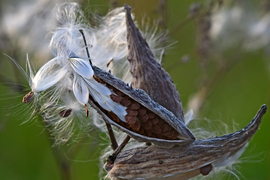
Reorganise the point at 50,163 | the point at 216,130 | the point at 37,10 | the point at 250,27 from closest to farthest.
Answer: the point at 216,130, the point at 37,10, the point at 250,27, the point at 50,163

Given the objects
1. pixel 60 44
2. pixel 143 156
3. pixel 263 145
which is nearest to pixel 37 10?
pixel 60 44

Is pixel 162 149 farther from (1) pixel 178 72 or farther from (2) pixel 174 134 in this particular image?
(1) pixel 178 72

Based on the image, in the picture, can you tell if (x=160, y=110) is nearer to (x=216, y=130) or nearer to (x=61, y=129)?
Answer: (x=61, y=129)

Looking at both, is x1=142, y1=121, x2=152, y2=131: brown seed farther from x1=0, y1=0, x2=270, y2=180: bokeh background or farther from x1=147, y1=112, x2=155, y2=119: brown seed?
x1=0, y1=0, x2=270, y2=180: bokeh background

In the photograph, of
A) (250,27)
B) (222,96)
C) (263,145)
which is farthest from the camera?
(222,96)

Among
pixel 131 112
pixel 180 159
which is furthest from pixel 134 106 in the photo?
pixel 180 159

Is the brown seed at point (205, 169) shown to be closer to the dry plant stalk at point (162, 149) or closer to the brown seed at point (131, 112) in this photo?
the dry plant stalk at point (162, 149)

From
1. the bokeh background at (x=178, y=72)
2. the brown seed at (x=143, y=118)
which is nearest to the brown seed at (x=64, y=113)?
the bokeh background at (x=178, y=72)
